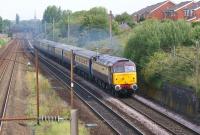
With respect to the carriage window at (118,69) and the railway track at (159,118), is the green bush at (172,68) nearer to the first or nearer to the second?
the carriage window at (118,69)

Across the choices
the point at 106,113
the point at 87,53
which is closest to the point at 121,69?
the point at 106,113

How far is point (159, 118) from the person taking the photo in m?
28.9

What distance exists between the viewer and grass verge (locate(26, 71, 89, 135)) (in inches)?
964

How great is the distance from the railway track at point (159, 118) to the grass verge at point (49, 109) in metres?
4.45

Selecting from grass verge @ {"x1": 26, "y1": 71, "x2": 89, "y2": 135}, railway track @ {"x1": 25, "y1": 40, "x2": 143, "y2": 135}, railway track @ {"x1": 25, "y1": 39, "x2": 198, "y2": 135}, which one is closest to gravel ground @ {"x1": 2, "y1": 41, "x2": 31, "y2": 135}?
grass verge @ {"x1": 26, "y1": 71, "x2": 89, "y2": 135}

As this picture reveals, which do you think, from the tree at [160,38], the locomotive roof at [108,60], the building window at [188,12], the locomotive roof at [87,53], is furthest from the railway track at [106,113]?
the building window at [188,12]

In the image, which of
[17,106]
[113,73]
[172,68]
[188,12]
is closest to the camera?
[17,106]

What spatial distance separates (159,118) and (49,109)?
7412mm

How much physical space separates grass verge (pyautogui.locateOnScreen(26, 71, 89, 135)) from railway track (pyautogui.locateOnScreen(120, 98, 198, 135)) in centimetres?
445

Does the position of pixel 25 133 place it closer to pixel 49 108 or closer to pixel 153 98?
pixel 49 108

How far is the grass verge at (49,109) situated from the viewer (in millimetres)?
24489

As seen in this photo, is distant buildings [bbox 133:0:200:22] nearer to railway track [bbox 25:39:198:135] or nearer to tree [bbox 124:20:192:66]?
tree [bbox 124:20:192:66]

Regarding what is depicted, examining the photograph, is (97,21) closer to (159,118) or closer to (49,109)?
(49,109)

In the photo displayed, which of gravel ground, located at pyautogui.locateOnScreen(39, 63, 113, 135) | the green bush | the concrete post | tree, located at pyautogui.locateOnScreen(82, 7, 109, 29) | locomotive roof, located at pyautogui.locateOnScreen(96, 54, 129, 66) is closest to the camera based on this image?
the concrete post
